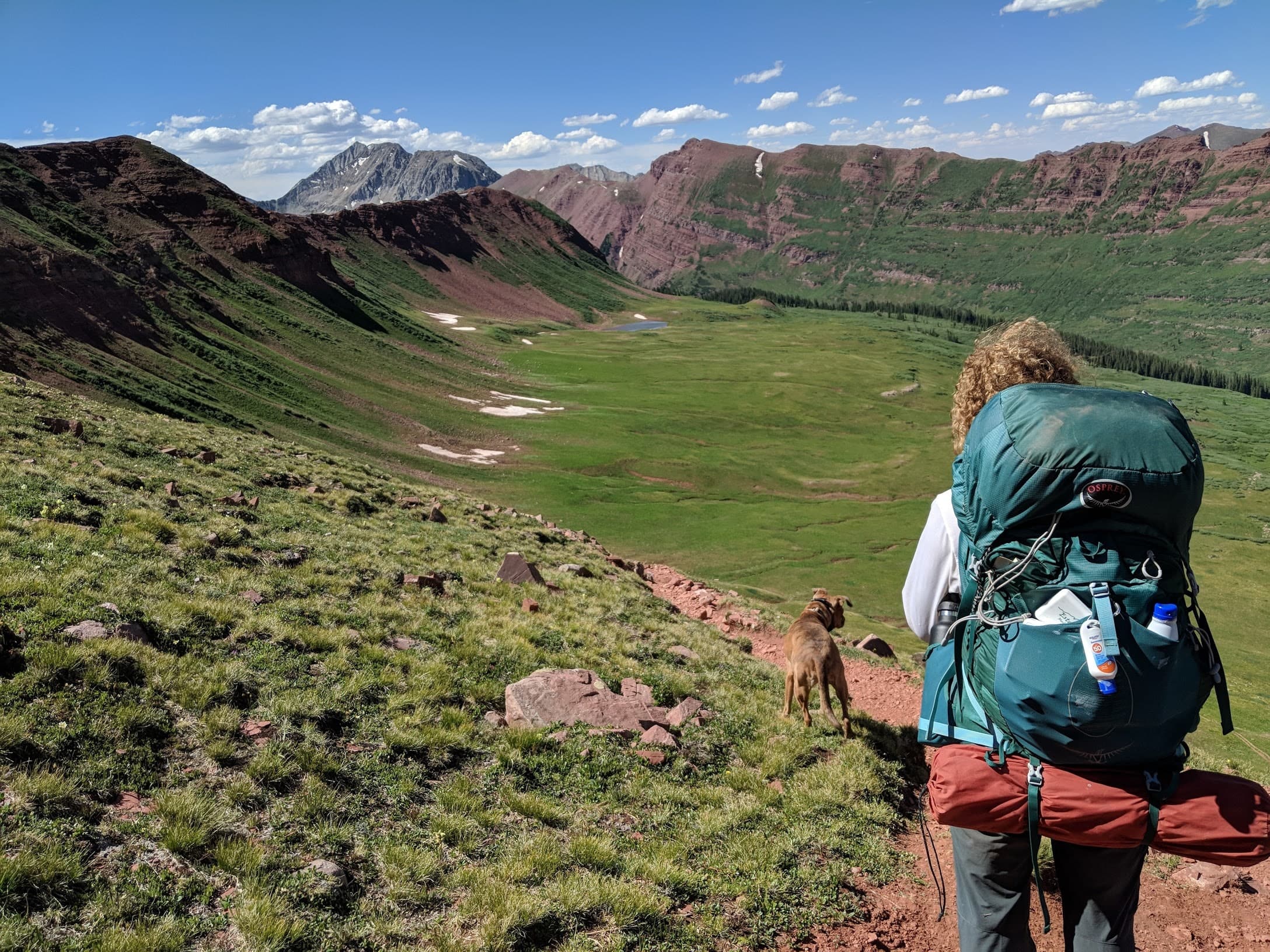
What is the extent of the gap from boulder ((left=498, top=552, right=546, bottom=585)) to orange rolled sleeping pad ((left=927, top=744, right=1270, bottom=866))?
15.1 metres

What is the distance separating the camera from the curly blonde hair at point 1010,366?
20.2ft

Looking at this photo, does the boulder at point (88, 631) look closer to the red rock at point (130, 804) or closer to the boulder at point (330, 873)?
the red rock at point (130, 804)

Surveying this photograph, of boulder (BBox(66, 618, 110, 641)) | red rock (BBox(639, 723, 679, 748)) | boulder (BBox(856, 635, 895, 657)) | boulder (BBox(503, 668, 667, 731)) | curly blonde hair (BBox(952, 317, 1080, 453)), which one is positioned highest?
curly blonde hair (BBox(952, 317, 1080, 453))

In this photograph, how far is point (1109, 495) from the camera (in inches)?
177

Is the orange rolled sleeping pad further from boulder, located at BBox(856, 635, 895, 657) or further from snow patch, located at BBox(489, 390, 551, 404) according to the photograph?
snow patch, located at BBox(489, 390, 551, 404)

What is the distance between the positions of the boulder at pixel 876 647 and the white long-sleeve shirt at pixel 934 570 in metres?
16.8

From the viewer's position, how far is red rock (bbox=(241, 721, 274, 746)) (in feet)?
A: 31.0

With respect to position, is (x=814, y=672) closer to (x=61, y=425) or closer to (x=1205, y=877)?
(x=1205, y=877)

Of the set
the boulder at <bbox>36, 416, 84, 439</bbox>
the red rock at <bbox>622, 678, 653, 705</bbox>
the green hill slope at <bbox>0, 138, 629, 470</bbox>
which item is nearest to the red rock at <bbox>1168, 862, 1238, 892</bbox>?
the red rock at <bbox>622, 678, 653, 705</bbox>

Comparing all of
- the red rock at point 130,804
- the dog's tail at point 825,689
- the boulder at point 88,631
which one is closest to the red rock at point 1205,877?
the dog's tail at point 825,689

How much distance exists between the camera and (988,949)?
5.55m

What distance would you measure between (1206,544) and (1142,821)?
87.3 m

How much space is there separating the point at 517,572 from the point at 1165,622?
639 inches

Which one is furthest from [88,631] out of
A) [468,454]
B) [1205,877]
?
[468,454]
